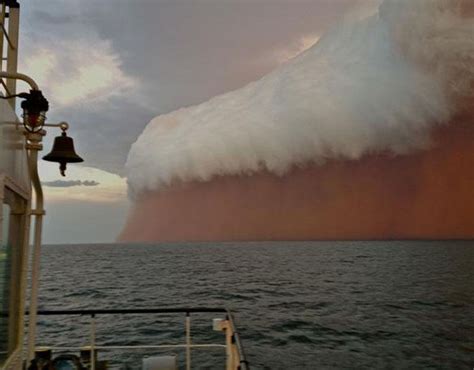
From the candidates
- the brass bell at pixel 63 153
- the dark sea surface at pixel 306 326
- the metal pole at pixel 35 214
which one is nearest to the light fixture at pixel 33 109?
the metal pole at pixel 35 214

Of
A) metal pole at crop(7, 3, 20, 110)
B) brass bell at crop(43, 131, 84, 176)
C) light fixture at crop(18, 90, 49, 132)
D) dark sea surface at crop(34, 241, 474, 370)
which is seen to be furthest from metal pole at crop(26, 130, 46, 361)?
dark sea surface at crop(34, 241, 474, 370)

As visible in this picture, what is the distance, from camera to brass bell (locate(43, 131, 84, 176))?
4949 mm

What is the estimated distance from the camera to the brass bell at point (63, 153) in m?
4.95

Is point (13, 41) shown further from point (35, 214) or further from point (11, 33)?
point (35, 214)

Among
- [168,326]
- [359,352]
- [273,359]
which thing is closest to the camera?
[273,359]

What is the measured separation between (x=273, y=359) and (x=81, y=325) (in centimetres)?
1579

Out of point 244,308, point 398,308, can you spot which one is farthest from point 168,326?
point 398,308

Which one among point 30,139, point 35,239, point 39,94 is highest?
point 39,94

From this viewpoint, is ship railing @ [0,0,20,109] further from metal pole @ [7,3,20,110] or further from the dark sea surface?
the dark sea surface

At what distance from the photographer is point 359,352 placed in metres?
22.8

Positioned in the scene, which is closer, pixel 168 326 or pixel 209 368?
pixel 209 368

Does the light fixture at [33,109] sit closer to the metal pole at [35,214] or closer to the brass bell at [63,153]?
the metal pole at [35,214]

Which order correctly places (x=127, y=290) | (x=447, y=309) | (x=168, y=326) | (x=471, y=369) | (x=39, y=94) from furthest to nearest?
(x=127, y=290)
(x=447, y=309)
(x=168, y=326)
(x=471, y=369)
(x=39, y=94)

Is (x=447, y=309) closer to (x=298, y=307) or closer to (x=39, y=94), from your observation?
(x=298, y=307)
